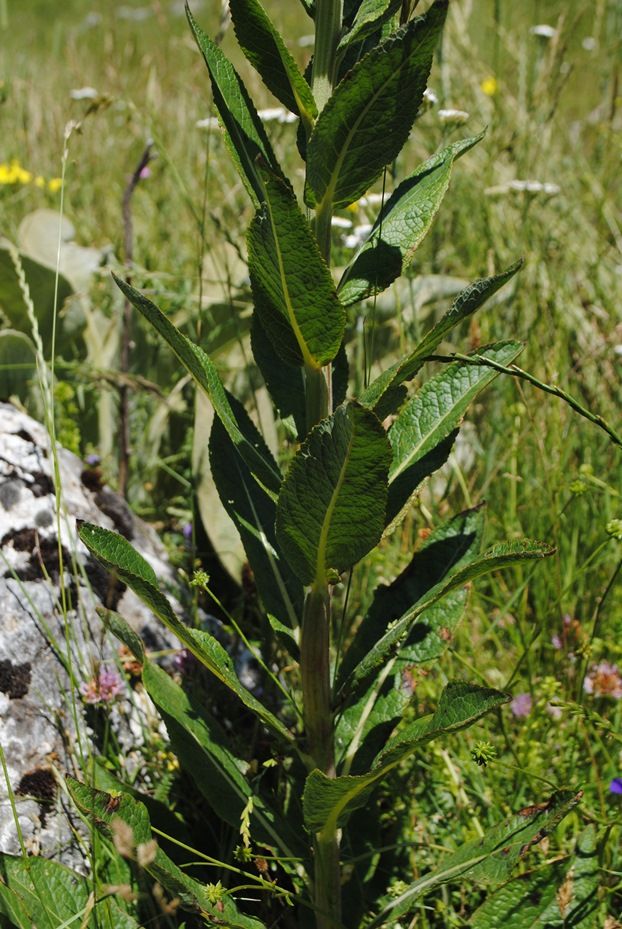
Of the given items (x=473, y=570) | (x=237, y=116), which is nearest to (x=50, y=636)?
(x=473, y=570)

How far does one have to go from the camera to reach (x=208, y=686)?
176cm

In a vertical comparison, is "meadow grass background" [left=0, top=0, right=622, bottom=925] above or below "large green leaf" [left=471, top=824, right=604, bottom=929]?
above

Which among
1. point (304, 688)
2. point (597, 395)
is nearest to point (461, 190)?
point (597, 395)

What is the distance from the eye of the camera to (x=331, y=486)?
42.7 inches

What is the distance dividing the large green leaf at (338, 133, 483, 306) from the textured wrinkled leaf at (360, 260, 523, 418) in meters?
0.12

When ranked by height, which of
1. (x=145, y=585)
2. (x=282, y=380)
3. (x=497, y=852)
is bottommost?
(x=497, y=852)

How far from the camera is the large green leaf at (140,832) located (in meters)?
1.13

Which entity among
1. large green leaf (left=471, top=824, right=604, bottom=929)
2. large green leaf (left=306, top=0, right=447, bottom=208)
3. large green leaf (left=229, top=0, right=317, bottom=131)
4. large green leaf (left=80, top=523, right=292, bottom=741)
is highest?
large green leaf (left=229, top=0, right=317, bottom=131)

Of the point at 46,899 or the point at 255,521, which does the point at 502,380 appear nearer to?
the point at 255,521

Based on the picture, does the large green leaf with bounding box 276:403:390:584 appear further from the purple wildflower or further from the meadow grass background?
the purple wildflower

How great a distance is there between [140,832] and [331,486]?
52 cm

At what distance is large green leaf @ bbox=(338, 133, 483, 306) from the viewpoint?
1.21m

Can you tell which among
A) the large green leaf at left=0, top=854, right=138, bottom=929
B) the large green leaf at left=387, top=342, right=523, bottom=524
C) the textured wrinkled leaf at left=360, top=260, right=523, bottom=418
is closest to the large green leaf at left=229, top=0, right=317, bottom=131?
the textured wrinkled leaf at left=360, top=260, right=523, bottom=418

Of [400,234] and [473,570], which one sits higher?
→ [400,234]
